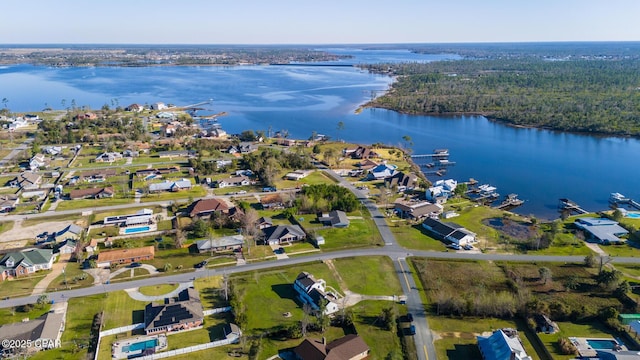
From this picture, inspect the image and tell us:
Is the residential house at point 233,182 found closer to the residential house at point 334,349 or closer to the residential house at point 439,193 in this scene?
the residential house at point 439,193

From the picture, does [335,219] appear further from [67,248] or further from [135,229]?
[67,248]

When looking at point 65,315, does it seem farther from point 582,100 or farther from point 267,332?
point 582,100

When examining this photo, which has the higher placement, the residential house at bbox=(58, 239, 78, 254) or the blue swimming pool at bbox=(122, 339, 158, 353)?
the residential house at bbox=(58, 239, 78, 254)

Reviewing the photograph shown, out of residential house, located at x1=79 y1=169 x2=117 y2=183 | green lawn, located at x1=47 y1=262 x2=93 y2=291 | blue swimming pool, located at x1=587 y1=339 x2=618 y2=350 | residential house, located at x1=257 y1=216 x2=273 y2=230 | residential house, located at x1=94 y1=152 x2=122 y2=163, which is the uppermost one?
residential house, located at x1=94 y1=152 x2=122 y2=163

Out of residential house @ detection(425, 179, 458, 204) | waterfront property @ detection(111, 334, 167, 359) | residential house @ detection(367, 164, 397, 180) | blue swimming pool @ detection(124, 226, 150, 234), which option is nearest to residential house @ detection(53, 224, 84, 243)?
blue swimming pool @ detection(124, 226, 150, 234)

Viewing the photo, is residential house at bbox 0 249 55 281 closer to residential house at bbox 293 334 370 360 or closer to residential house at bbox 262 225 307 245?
residential house at bbox 262 225 307 245

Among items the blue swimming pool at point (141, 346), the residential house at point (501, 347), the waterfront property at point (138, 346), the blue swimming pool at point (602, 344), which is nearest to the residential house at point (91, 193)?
the waterfront property at point (138, 346)

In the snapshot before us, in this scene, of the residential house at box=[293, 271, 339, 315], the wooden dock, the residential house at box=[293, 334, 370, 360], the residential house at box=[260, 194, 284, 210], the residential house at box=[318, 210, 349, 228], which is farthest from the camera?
the wooden dock

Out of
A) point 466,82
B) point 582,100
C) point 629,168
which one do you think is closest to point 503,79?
point 466,82
